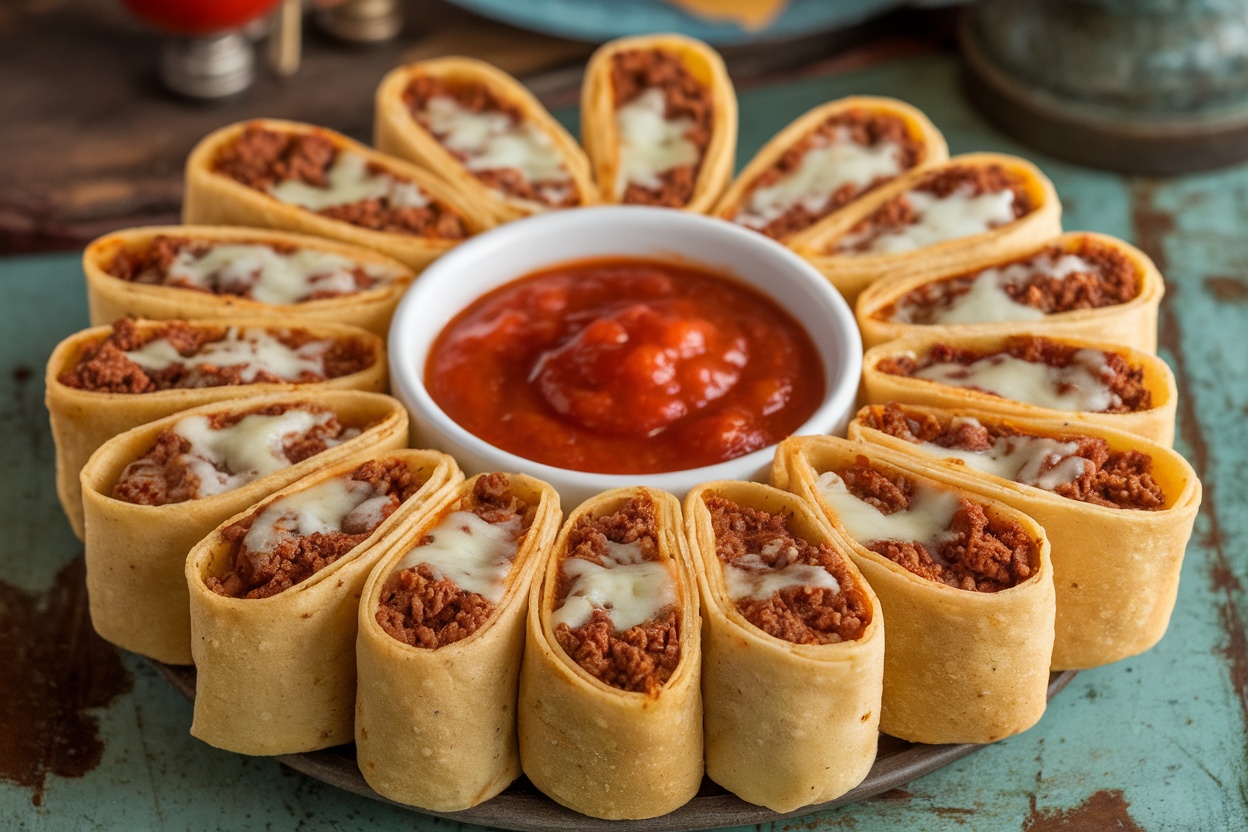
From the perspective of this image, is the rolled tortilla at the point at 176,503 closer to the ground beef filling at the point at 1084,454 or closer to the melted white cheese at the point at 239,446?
the melted white cheese at the point at 239,446

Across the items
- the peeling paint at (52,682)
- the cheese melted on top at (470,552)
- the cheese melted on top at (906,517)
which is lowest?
the peeling paint at (52,682)

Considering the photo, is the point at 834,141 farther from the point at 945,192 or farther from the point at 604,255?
the point at 604,255

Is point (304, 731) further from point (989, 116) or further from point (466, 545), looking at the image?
point (989, 116)

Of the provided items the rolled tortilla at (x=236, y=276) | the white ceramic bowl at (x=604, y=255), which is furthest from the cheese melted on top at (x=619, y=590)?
the rolled tortilla at (x=236, y=276)

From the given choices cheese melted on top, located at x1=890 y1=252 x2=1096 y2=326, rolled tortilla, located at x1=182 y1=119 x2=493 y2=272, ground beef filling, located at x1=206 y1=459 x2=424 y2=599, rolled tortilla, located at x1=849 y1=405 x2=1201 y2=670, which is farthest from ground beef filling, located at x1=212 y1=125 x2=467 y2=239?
rolled tortilla, located at x1=849 y1=405 x2=1201 y2=670

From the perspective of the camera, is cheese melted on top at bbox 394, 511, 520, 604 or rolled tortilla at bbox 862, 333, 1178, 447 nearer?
cheese melted on top at bbox 394, 511, 520, 604

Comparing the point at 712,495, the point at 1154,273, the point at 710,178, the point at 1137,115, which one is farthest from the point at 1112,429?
the point at 1137,115

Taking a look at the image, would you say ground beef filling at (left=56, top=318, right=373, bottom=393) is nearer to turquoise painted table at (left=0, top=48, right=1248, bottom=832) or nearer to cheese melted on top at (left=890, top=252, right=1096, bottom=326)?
turquoise painted table at (left=0, top=48, right=1248, bottom=832)
